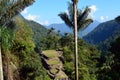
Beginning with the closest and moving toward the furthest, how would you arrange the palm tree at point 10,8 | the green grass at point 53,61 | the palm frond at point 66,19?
the palm tree at point 10,8, the palm frond at point 66,19, the green grass at point 53,61

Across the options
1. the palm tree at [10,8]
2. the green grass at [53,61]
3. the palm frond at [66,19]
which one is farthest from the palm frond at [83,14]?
the green grass at [53,61]

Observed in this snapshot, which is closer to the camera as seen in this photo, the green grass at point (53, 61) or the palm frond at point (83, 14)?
the palm frond at point (83, 14)

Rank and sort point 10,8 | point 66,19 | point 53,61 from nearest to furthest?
point 10,8 → point 66,19 → point 53,61

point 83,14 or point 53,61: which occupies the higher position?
point 83,14

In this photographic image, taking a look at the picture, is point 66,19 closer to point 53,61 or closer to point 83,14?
point 83,14

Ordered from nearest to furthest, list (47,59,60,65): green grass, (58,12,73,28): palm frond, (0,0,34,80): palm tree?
(0,0,34,80): palm tree < (58,12,73,28): palm frond < (47,59,60,65): green grass

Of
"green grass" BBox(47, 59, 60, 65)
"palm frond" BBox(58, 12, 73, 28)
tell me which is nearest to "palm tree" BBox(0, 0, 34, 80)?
"palm frond" BBox(58, 12, 73, 28)

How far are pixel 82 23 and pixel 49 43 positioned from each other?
266ft

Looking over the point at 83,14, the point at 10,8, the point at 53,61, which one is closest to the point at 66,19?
the point at 83,14

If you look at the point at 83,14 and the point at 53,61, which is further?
the point at 53,61

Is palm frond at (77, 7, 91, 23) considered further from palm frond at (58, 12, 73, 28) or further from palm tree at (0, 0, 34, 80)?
palm tree at (0, 0, 34, 80)

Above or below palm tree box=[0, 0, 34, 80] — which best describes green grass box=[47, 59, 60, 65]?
below

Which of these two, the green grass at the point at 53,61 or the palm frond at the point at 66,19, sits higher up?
the palm frond at the point at 66,19

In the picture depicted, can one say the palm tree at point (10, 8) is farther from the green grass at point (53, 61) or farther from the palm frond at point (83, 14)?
the green grass at point (53, 61)
